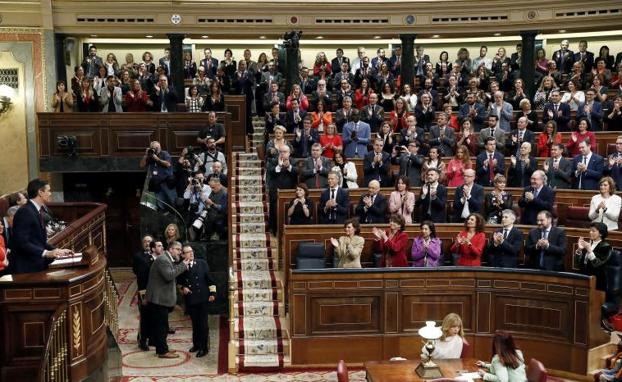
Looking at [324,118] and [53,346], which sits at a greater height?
[324,118]

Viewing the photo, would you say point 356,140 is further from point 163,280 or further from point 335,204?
point 163,280

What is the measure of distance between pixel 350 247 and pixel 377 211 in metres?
0.87

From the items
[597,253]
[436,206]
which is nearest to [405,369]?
[597,253]

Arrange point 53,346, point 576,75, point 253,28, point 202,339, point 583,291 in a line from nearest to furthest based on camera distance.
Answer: point 53,346
point 583,291
point 202,339
point 576,75
point 253,28

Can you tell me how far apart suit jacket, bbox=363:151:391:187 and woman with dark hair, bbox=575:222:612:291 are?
9.92ft

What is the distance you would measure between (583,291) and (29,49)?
1110 centimetres

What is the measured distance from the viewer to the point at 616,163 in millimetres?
10023

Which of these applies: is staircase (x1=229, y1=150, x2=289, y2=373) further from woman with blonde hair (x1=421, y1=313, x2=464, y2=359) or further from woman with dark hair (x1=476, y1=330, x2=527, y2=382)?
woman with dark hair (x1=476, y1=330, x2=527, y2=382)

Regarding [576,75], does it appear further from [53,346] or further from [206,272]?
[53,346]

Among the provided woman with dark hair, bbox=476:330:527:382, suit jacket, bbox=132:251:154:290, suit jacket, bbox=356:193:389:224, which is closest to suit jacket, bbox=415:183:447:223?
suit jacket, bbox=356:193:389:224

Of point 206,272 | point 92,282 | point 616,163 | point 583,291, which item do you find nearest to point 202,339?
point 206,272

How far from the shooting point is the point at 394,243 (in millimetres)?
8938

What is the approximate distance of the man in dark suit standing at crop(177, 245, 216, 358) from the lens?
910 cm

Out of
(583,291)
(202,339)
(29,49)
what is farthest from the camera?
(29,49)
